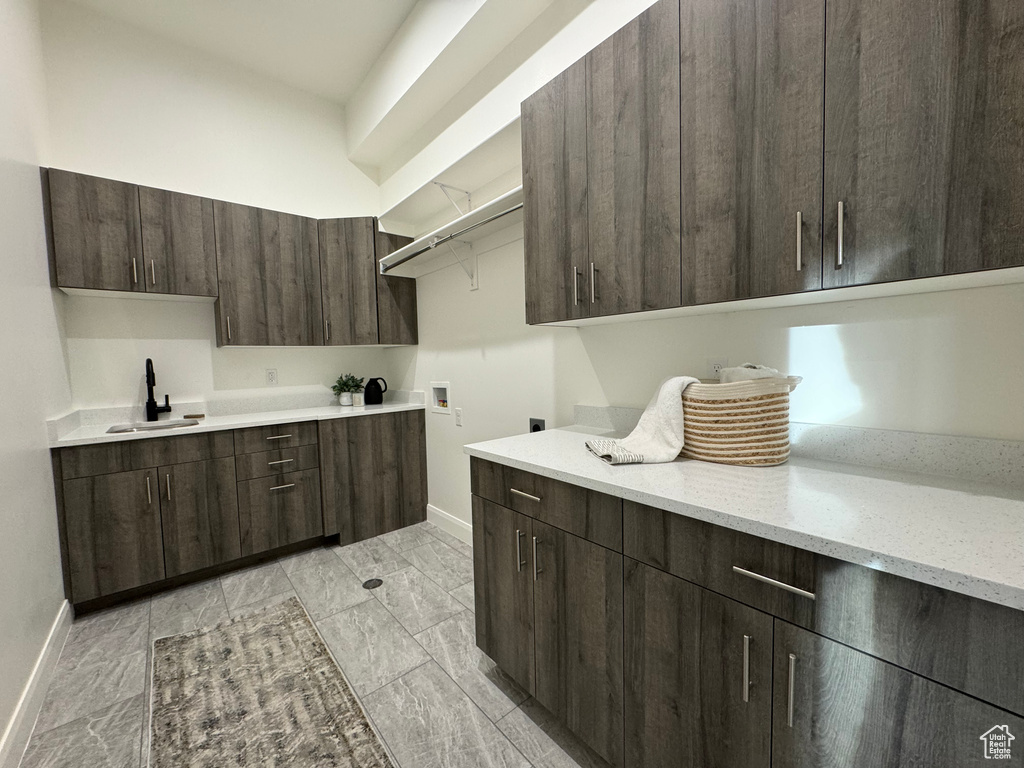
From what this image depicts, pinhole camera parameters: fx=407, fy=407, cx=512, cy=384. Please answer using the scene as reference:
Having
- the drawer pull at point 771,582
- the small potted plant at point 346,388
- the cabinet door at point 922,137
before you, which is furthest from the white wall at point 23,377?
the cabinet door at point 922,137

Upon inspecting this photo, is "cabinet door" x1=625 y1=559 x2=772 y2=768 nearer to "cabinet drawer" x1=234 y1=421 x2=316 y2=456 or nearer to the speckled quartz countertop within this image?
the speckled quartz countertop

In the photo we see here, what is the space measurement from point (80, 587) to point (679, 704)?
280 centimetres

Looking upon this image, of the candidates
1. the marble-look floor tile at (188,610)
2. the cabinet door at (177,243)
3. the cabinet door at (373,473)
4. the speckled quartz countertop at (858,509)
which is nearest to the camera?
the speckled quartz countertop at (858,509)

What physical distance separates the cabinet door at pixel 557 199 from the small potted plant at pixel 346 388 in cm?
208

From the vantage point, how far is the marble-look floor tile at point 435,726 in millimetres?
1305

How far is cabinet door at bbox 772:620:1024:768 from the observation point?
25.2 inches

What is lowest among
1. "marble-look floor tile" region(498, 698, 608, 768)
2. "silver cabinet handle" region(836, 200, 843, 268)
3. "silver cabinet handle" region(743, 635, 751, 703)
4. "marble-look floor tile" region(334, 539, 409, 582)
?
"marble-look floor tile" region(498, 698, 608, 768)

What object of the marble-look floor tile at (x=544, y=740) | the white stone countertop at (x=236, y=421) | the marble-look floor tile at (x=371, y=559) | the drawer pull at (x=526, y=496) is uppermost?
the white stone countertop at (x=236, y=421)

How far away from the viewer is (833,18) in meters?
0.92

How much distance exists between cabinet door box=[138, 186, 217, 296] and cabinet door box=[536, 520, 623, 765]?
8.44ft

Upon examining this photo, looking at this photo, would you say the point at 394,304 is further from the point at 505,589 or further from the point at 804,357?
the point at 804,357

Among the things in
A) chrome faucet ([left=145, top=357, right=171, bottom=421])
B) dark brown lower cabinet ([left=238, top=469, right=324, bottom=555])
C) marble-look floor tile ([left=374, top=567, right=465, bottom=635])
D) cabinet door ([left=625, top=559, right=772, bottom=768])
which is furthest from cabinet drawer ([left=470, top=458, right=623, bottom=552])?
chrome faucet ([left=145, top=357, right=171, bottom=421])

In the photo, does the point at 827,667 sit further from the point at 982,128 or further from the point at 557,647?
the point at 982,128

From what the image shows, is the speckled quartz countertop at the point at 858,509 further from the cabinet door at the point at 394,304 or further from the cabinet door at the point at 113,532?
the cabinet door at the point at 113,532
